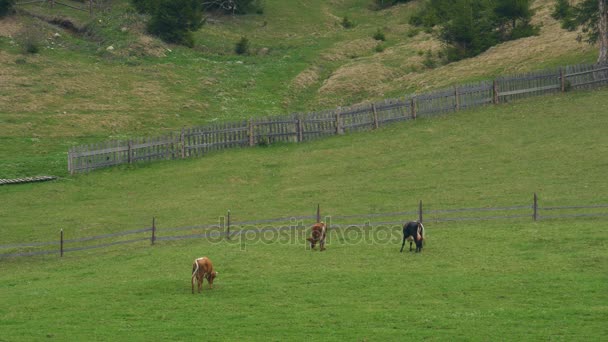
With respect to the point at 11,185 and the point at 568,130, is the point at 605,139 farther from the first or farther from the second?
the point at 11,185

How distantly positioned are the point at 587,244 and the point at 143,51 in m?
51.8

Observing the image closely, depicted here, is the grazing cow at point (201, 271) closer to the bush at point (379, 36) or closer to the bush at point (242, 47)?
the bush at point (242, 47)

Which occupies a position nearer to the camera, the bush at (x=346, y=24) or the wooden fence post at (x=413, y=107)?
the wooden fence post at (x=413, y=107)

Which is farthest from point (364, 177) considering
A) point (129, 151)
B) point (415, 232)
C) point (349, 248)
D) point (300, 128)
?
point (415, 232)

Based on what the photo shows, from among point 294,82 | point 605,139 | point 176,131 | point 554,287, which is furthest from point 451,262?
point 294,82

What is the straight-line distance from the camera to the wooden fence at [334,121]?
56.5 m

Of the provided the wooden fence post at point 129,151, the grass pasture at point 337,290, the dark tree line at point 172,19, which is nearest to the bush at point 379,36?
the dark tree line at point 172,19

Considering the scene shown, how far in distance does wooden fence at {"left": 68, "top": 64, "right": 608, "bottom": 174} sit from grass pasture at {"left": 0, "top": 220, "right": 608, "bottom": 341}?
1600 cm

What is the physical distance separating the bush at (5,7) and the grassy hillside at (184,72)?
→ 80 centimetres

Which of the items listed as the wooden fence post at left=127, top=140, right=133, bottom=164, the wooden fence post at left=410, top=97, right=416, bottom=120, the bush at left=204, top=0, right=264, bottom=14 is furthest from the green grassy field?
the bush at left=204, top=0, right=264, bottom=14

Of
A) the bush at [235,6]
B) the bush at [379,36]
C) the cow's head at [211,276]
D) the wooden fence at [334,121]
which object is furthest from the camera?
the bush at [235,6]

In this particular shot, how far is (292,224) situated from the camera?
4356 centimetres

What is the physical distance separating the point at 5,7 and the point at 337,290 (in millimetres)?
60670

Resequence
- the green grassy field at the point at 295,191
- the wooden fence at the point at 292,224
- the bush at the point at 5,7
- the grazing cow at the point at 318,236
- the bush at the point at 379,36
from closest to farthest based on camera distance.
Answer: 1. the green grassy field at the point at 295,191
2. the grazing cow at the point at 318,236
3. the wooden fence at the point at 292,224
4. the bush at the point at 5,7
5. the bush at the point at 379,36
